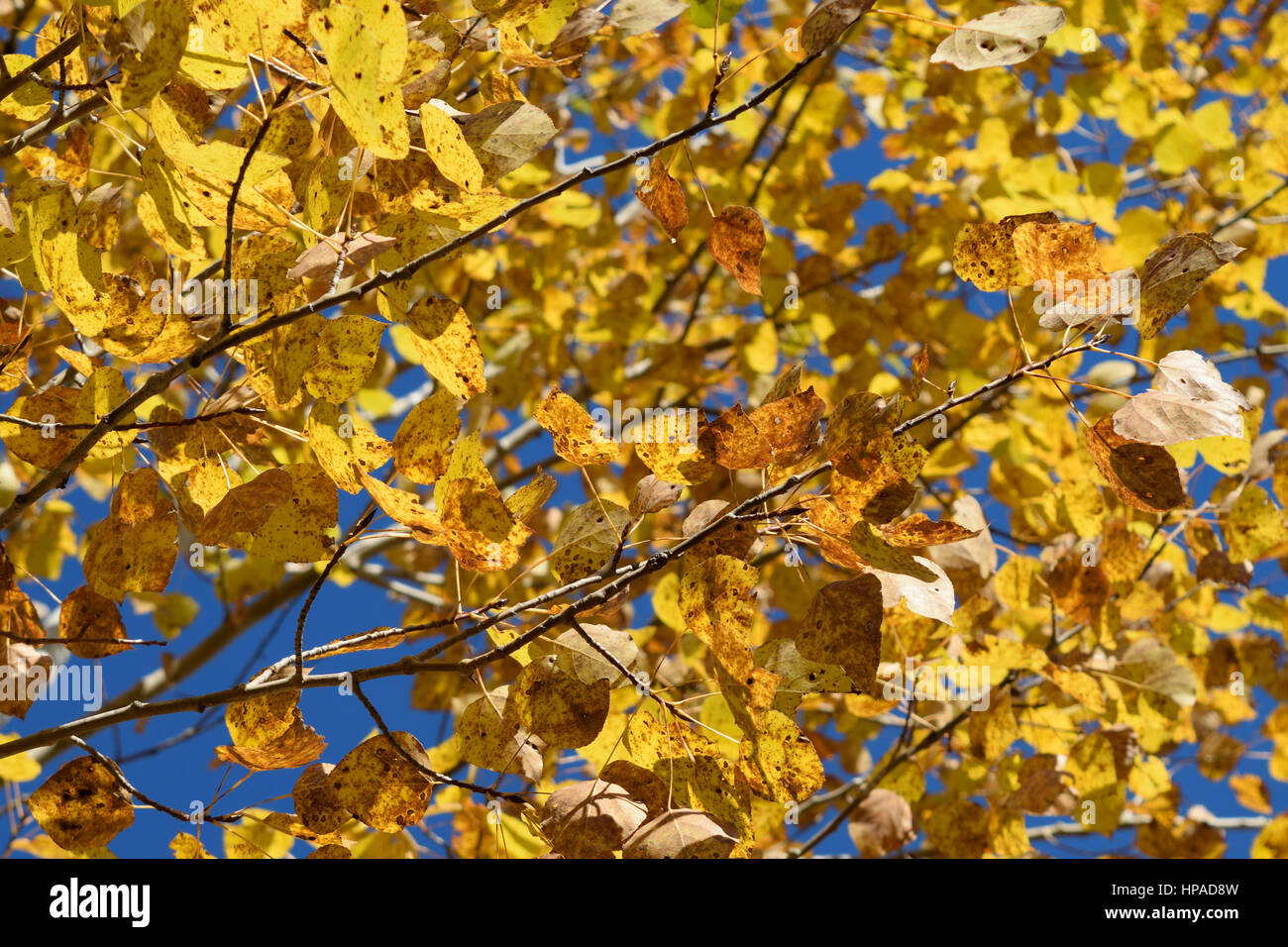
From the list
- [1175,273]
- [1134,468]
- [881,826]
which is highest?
[1175,273]

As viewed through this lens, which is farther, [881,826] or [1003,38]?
[881,826]

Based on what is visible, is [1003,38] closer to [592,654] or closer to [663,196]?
[663,196]

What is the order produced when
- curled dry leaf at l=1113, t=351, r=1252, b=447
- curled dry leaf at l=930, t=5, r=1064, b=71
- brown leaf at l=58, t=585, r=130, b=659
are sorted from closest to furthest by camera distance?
curled dry leaf at l=1113, t=351, r=1252, b=447
curled dry leaf at l=930, t=5, r=1064, b=71
brown leaf at l=58, t=585, r=130, b=659

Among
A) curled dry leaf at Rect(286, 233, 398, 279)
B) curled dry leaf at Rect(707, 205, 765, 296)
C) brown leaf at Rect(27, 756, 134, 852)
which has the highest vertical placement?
curled dry leaf at Rect(707, 205, 765, 296)

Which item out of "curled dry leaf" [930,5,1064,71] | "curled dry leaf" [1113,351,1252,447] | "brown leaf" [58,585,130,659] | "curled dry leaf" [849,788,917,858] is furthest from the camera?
"curled dry leaf" [849,788,917,858]

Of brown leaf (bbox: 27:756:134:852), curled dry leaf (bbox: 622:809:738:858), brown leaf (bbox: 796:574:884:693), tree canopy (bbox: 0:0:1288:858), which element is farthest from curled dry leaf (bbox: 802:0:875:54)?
brown leaf (bbox: 27:756:134:852)

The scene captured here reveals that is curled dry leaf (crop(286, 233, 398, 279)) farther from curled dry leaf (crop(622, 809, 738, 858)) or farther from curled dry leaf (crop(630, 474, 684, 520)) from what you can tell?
curled dry leaf (crop(622, 809, 738, 858))

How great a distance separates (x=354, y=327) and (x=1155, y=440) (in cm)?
56

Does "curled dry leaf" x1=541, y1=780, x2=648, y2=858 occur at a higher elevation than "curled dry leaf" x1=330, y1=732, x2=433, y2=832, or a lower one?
lower

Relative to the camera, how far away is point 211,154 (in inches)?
23.8

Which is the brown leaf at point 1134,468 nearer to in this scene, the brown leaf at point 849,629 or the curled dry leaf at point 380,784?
the brown leaf at point 849,629

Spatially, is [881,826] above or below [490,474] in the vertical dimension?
below

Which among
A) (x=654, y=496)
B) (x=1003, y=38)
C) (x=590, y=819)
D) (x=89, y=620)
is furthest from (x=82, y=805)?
(x=1003, y=38)

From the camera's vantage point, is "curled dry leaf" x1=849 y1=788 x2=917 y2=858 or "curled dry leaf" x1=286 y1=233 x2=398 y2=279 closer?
"curled dry leaf" x1=286 y1=233 x2=398 y2=279
